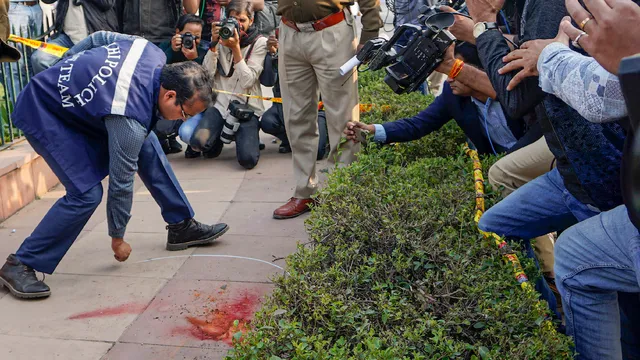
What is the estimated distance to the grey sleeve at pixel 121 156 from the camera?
396 centimetres

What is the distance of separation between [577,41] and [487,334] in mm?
1025

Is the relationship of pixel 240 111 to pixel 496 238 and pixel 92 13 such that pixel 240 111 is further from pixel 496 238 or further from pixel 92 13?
pixel 496 238

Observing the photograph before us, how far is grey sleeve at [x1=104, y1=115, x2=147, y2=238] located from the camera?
3955 mm

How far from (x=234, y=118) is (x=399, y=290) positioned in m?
4.03

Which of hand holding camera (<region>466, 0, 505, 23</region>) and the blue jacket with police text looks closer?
hand holding camera (<region>466, 0, 505, 23</region>)

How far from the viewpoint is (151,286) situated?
→ 14.0ft

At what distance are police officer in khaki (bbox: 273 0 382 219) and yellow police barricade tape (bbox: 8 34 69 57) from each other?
2075 mm

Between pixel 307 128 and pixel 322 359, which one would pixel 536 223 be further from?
pixel 307 128

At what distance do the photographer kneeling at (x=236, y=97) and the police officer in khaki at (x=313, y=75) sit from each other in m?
1.23

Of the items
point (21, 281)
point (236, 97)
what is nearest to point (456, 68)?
point (21, 281)

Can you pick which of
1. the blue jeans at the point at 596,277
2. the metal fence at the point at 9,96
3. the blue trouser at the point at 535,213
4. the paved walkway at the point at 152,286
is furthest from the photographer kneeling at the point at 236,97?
the blue jeans at the point at 596,277

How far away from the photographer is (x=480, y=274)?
2793 mm

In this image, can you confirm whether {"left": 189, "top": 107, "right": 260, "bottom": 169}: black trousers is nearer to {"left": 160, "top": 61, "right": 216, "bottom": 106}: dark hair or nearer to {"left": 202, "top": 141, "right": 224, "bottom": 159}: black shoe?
{"left": 202, "top": 141, "right": 224, "bottom": 159}: black shoe

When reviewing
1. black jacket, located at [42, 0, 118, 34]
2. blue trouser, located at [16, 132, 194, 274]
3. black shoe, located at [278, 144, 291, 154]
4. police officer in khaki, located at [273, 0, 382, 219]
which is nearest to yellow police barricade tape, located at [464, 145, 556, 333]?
police officer in khaki, located at [273, 0, 382, 219]
